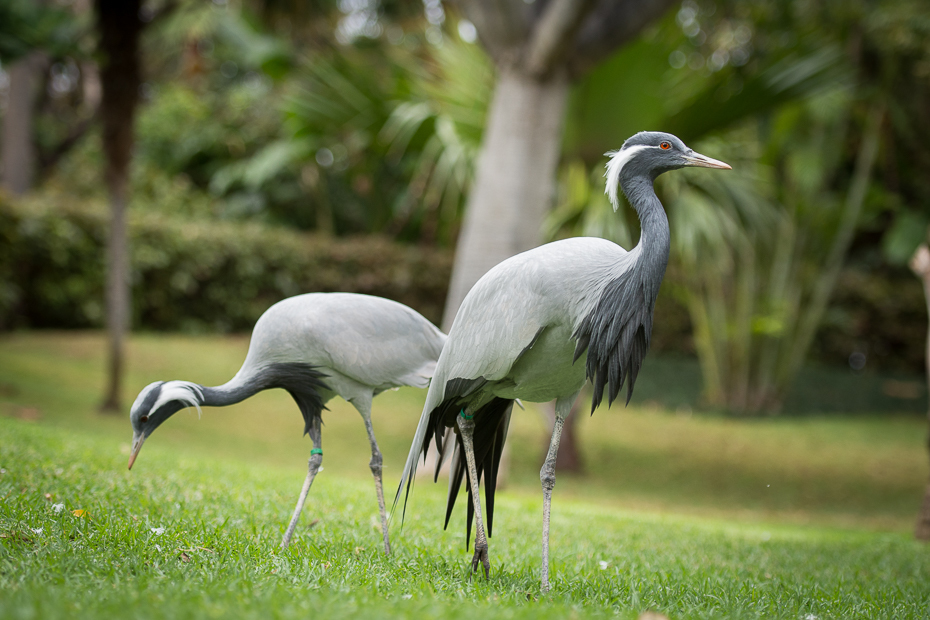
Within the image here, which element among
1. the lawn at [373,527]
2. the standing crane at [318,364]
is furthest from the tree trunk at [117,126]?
the standing crane at [318,364]

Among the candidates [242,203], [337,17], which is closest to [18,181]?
[242,203]

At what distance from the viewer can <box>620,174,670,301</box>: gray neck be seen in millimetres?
2900

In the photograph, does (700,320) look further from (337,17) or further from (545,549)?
(545,549)

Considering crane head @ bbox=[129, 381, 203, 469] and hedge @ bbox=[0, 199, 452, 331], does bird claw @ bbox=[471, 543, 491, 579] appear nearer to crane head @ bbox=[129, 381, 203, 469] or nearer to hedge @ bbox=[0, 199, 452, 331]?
crane head @ bbox=[129, 381, 203, 469]

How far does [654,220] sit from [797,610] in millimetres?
1795

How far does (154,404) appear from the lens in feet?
11.1

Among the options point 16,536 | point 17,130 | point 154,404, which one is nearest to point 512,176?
point 154,404

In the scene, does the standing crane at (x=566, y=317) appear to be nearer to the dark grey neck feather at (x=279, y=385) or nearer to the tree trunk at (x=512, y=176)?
the dark grey neck feather at (x=279, y=385)

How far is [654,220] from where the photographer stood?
2.96 metres

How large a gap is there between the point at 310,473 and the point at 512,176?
4607 mm

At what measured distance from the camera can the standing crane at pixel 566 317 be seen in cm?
293

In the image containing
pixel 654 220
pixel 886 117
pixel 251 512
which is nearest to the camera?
pixel 654 220

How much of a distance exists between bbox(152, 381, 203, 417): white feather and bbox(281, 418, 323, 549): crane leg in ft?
1.81

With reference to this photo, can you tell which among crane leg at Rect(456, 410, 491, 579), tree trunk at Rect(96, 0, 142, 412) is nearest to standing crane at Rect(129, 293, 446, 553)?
crane leg at Rect(456, 410, 491, 579)
